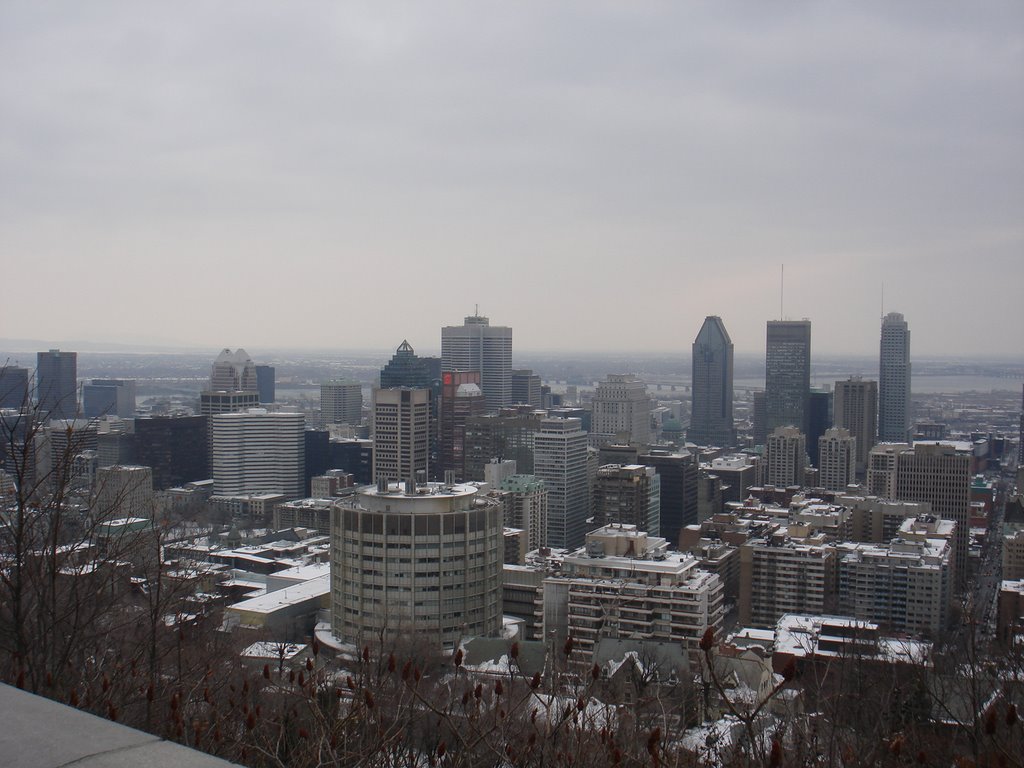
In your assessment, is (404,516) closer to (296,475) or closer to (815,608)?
(815,608)

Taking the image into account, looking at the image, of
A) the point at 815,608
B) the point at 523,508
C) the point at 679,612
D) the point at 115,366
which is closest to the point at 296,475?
the point at 523,508

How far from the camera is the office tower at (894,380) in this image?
3753 centimetres

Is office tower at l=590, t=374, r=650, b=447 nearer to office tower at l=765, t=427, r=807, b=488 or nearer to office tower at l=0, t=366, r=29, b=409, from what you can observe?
office tower at l=765, t=427, r=807, b=488

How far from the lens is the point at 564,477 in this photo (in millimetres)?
22641

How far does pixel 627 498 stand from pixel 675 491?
121 inches

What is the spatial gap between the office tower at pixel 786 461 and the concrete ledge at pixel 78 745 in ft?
96.0

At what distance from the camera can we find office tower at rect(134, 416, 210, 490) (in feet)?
87.7

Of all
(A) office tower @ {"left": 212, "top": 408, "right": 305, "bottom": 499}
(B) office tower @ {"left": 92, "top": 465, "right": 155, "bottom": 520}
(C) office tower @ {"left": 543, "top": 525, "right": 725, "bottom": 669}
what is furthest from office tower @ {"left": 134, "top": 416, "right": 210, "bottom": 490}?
(B) office tower @ {"left": 92, "top": 465, "right": 155, "bottom": 520}

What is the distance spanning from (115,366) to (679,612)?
32510 mm

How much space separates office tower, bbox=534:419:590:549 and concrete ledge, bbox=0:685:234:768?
66.3ft

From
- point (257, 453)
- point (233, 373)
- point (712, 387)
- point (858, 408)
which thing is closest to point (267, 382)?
point (233, 373)

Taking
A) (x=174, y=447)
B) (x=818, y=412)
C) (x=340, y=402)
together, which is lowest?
(x=174, y=447)

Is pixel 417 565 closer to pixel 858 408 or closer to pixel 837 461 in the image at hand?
pixel 837 461

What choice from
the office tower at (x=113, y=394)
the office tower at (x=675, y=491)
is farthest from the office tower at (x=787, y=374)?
the office tower at (x=113, y=394)
